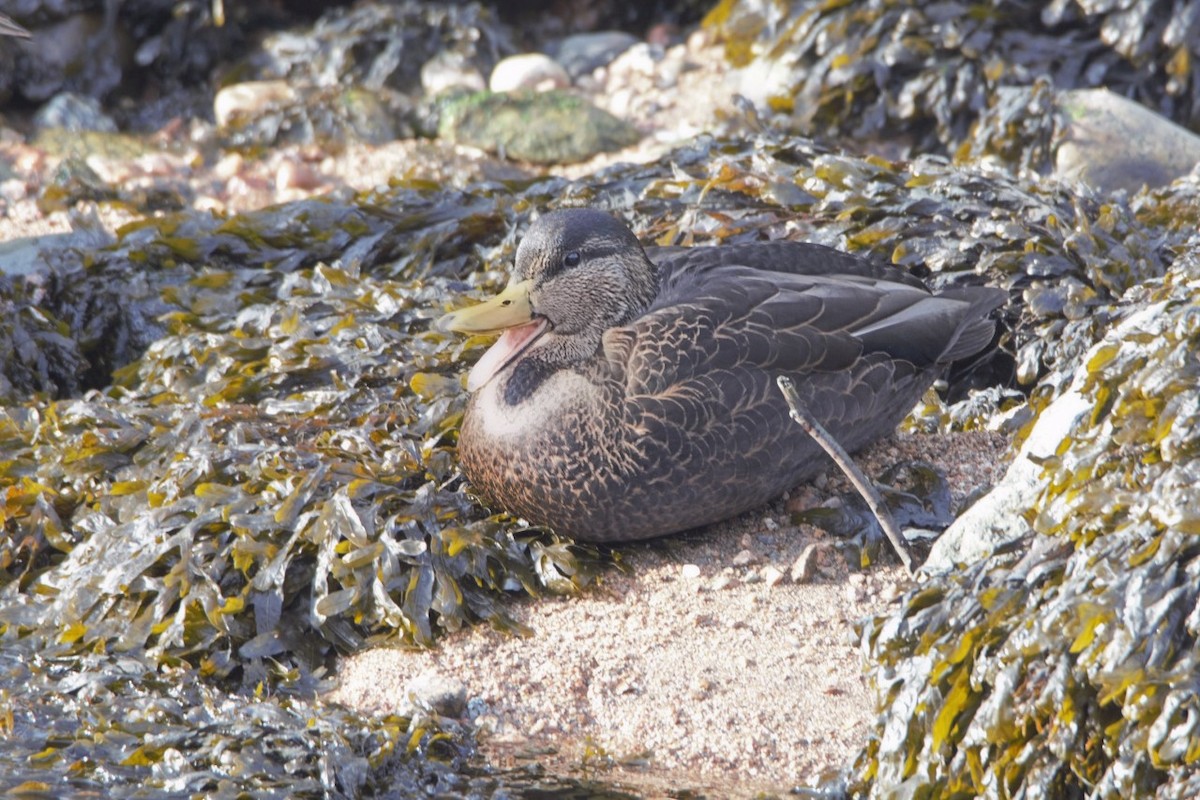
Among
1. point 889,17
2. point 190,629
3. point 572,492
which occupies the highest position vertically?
point 889,17

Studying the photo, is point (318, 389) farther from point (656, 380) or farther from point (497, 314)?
point (656, 380)

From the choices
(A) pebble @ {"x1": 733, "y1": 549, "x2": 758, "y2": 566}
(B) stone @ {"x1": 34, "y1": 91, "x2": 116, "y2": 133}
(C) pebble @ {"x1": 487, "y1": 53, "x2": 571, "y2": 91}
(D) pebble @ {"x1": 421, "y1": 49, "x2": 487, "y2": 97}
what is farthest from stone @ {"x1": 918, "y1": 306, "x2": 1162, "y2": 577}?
(B) stone @ {"x1": 34, "y1": 91, "x2": 116, "y2": 133}

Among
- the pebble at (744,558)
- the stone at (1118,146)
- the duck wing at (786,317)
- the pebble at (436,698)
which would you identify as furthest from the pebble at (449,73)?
the pebble at (436,698)

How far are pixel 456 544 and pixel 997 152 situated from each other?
14.0ft

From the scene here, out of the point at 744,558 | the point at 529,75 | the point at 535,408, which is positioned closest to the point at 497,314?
the point at 535,408

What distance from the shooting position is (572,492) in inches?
170

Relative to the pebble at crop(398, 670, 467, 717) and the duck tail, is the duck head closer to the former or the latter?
the pebble at crop(398, 670, 467, 717)

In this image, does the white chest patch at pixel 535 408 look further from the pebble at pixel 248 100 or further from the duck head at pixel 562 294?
the pebble at pixel 248 100

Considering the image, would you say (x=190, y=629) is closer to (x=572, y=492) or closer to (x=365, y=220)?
(x=572, y=492)

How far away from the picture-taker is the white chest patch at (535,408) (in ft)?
14.3

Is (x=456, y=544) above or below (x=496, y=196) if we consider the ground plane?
below

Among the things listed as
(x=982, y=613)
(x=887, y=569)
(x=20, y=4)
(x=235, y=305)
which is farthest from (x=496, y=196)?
(x=20, y=4)

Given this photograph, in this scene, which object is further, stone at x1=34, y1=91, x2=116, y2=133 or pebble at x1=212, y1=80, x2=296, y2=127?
stone at x1=34, y1=91, x2=116, y2=133

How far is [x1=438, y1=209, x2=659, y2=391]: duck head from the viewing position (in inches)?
177
